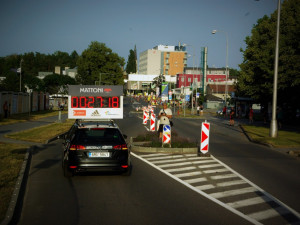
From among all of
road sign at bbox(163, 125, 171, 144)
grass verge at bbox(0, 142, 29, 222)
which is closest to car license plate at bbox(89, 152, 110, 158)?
grass verge at bbox(0, 142, 29, 222)

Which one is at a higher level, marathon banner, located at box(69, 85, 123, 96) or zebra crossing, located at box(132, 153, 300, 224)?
marathon banner, located at box(69, 85, 123, 96)

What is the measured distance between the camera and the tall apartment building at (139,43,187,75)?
15716 cm

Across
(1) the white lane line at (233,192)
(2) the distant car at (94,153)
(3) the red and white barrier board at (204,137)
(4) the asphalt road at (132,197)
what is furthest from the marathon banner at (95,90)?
(1) the white lane line at (233,192)

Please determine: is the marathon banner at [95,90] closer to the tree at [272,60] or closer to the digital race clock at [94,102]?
the digital race clock at [94,102]

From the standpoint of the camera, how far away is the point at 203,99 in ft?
289

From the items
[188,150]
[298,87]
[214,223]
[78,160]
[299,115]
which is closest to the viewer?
[214,223]

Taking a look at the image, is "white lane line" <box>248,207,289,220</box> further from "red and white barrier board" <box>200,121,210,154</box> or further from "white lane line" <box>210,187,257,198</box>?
"red and white barrier board" <box>200,121,210,154</box>

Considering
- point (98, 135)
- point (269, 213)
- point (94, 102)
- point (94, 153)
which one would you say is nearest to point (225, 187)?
point (269, 213)

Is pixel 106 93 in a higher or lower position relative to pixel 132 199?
higher

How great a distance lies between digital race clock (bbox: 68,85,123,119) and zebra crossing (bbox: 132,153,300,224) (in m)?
9.35

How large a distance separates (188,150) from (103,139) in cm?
648

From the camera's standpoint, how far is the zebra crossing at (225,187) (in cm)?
687

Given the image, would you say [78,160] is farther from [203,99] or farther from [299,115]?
[203,99]

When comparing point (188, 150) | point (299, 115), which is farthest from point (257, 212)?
point (299, 115)
